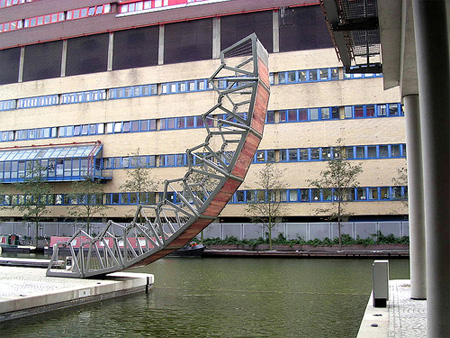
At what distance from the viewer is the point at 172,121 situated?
5634cm

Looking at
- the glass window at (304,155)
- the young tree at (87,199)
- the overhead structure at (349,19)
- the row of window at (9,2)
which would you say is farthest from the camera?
the row of window at (9,2)

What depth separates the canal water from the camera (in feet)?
43.6

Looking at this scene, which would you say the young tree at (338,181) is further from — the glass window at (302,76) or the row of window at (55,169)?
the row of window at (55,169)

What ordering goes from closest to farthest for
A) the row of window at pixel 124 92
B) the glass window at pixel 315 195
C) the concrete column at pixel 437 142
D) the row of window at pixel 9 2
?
the concrete column at pixel 437 142, the glass window at pixel 315 195, the row of window at pixel 124 92, the row of window at pixel 9 2

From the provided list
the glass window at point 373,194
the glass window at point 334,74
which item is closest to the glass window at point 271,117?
the glass window at point 334,74

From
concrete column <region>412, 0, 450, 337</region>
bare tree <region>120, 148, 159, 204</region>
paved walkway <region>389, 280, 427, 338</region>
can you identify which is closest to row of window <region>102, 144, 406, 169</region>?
bare tree <region>120, 148, 159, 204</region>

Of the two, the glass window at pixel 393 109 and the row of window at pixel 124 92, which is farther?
the row of window at pixel 124 92

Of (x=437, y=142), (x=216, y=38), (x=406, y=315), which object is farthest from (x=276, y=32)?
(x=437, y=142)

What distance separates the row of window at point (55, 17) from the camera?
2434 inches

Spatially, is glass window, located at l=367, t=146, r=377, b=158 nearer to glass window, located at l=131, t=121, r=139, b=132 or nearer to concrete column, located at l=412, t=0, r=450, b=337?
glass window, located at l=131, t=121, r=139, b=132

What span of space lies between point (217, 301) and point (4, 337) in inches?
307

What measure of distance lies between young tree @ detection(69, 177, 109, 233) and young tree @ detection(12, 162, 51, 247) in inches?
131

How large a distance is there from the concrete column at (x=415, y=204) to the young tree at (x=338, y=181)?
29.8 meters

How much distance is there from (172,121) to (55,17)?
22.8 meters
